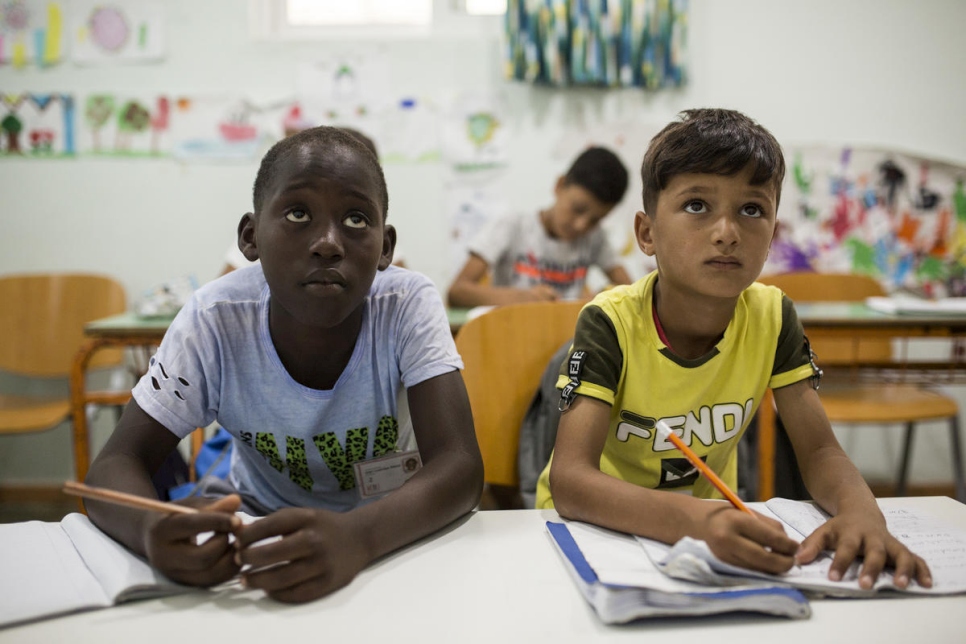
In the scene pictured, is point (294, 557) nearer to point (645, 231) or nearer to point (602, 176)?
point (645, 231)

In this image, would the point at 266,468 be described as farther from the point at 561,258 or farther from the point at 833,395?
the point at 833,395

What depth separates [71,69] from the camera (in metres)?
3.00

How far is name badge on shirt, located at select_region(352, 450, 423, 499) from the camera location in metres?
1.03

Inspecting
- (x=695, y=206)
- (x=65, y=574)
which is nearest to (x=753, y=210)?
(x=695, y=206)

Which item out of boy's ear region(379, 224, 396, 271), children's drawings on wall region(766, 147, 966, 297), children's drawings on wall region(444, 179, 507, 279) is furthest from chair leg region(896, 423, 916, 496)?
boy's ear region(379, 224, 396, 271)

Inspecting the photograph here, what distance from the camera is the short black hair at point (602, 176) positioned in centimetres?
253

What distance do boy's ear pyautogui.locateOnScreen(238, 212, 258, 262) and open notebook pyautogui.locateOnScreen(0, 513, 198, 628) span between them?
1.30 ft

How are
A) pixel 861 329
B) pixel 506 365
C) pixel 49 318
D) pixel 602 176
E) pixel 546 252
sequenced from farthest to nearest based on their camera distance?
pixel 49 318
pixel 546 252
pixel 602 176
pixel 861 329
pixel 506 365

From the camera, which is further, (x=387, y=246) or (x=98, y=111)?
(x=98, y=111)

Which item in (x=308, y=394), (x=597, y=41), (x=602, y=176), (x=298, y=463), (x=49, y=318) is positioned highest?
(x=597, y=41)

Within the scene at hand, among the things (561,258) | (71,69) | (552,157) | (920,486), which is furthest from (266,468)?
(920,486)

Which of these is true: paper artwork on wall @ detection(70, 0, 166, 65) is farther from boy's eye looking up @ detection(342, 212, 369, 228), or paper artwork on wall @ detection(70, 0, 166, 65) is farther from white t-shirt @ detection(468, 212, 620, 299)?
boy's eye looking up @ detection(342, 212, 369, 228)

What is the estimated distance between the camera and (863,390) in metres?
2.55

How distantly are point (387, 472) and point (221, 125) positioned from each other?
2.44m
